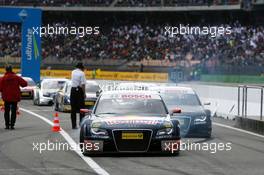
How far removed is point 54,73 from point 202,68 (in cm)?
1500

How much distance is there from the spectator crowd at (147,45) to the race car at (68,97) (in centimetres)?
1476

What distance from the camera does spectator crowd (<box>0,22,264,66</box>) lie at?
49094 millimetres

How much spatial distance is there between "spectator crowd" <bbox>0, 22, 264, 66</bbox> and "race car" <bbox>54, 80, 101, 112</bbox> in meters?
14.8

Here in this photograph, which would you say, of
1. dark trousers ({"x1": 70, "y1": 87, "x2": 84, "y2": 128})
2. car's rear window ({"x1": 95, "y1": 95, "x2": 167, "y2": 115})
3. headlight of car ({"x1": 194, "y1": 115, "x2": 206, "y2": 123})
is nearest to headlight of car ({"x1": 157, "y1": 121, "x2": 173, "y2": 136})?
car's rear window ({"x1": 95, "y1": 95, "x2": 167, "y2": 115})

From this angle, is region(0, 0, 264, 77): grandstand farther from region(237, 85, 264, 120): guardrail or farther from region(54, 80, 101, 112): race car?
region(237, 85, 264, 120): guardrail

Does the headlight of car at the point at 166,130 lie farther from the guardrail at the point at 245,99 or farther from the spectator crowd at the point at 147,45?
the spectator crowd at the point at 147,45

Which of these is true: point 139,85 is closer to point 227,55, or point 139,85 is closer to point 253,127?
point 253,127

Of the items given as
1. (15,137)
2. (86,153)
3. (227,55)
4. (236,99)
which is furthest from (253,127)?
(227,55)

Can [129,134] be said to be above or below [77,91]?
below

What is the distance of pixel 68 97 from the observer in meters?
28.4

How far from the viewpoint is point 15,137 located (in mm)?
17250

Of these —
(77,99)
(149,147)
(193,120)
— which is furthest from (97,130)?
(77,99)

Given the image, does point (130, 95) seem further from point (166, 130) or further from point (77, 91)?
point (77, 91)

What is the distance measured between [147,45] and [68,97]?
2879 centimetres
